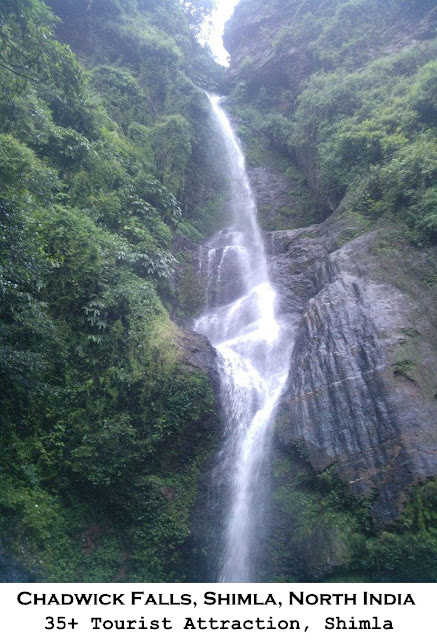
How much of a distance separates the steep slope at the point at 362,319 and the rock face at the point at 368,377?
0.09 feet

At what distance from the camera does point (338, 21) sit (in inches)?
914

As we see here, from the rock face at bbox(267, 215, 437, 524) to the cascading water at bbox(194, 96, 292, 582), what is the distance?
836 millimetres

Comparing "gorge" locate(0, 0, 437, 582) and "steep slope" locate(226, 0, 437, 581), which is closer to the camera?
"steep slope" locate(226, 0, 437, 581)

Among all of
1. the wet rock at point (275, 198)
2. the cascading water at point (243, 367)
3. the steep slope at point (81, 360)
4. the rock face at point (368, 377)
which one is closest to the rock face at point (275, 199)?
the wet rock at point (275, 198)

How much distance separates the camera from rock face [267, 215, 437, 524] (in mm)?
8109

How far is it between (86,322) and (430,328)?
25.6 ft

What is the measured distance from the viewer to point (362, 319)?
1020 centimetres

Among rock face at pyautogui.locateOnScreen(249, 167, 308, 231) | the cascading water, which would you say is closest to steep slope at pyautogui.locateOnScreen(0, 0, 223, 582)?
the cascading water

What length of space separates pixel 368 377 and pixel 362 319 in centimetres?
158

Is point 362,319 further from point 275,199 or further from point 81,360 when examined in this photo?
point 275,199

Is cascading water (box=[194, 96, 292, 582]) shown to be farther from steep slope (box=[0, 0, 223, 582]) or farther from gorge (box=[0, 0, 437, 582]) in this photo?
steep slope (box=[0, 0, 223, 582])

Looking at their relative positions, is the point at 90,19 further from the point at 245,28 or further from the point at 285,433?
the point at 285,433

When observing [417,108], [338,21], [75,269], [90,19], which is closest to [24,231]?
[75,269]

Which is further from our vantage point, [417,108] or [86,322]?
[417,108]
